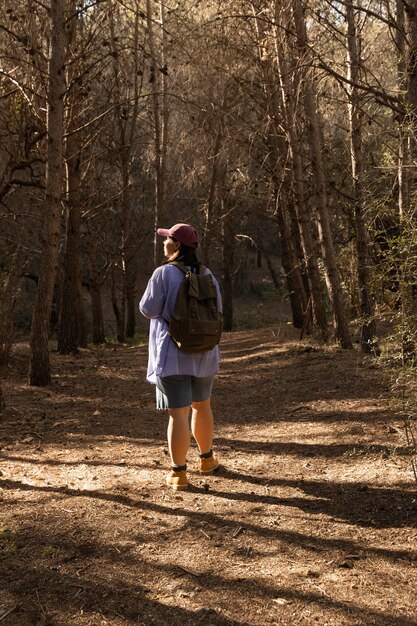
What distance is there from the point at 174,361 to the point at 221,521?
1.13m

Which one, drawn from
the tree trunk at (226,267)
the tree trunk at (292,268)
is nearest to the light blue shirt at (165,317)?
the tree trunk at (292,268)

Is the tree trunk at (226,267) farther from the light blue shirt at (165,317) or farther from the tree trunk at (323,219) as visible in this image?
the light blue shirt at (165,317)

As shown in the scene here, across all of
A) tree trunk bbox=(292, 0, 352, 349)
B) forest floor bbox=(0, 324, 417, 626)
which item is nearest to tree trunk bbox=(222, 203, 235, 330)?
tree trunk bbox=(292, 0, 352, 349)

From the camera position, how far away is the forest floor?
3080 millimetres

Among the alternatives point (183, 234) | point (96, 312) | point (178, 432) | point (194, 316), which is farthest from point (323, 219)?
point (96, 312)

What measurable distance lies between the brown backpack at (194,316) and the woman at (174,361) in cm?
6

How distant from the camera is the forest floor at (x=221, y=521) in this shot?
308 cm

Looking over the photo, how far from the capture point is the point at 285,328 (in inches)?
677

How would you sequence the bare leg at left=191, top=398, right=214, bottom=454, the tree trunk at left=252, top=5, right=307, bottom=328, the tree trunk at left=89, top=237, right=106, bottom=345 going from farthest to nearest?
the tree trunk at left=89, top=237, right=106, bottom=345
the tree trunk at left=252, top=5, right=307, bottom=328
the bare leg at left=191, top=398, right=214, bottom=454

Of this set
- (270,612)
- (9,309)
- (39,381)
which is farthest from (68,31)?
(270,612)

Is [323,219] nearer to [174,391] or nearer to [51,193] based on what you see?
[51,193]

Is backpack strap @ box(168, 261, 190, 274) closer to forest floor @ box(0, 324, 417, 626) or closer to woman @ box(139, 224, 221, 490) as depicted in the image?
woman @ box(139, 224, 221, 490)

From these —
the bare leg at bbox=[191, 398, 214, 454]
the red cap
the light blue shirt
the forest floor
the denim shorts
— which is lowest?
the forest floor

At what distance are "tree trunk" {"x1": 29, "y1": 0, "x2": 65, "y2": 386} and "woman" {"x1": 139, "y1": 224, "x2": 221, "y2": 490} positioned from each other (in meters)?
4.89
